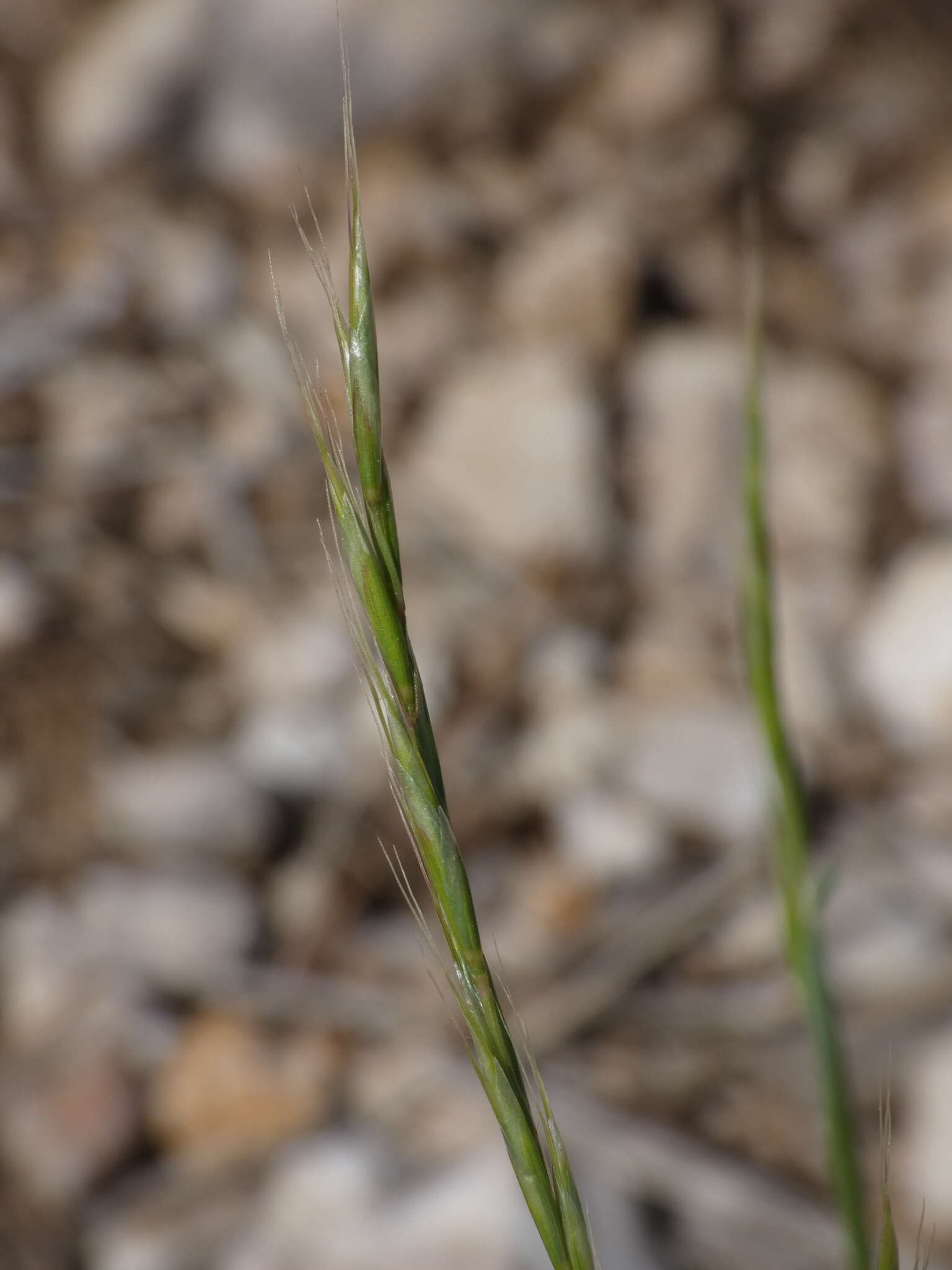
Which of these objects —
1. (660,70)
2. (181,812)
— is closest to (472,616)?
(181,812)

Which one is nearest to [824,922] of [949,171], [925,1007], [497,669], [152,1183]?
[925,1007]

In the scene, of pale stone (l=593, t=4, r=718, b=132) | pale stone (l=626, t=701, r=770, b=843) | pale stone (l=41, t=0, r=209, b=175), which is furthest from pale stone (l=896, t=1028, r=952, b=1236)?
pale stone (l=41, t=0, r=209, b=175)

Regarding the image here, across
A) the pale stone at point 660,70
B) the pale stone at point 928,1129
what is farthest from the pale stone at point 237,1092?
the pale stone at point 660,70

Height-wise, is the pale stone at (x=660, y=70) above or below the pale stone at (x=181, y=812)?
above

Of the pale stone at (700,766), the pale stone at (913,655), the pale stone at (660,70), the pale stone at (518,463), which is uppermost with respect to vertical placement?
the pale stone at (660,70)

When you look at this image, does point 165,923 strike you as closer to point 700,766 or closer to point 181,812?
point 181,812

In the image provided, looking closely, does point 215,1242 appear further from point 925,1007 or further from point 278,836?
point 925,1007

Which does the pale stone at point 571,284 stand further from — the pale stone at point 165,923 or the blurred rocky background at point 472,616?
the pale stone at point 165,923
